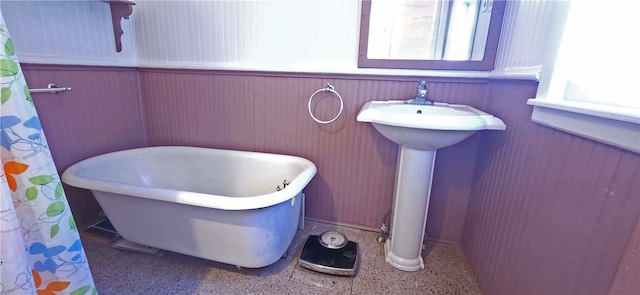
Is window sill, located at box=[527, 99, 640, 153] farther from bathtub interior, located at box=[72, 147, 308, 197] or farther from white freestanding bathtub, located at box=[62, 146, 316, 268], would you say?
bathtub interior, located at box=[72, 147, 308, 197]

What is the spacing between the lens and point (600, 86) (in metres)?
0.69

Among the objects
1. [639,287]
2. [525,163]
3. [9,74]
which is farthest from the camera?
[525,163]

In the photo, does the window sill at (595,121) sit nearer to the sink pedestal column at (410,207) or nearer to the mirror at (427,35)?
the sink pedestal column at (410,207)

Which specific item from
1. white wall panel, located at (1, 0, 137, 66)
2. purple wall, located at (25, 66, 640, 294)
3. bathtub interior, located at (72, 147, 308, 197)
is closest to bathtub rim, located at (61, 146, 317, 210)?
bathtub interior, located at (72, 147, 308, 197)

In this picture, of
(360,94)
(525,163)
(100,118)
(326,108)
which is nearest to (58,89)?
(100,118)

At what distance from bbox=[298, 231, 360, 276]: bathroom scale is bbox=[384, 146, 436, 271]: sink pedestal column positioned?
0.22 meters

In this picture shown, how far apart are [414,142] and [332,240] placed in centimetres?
73

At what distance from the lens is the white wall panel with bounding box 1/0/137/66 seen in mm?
1238

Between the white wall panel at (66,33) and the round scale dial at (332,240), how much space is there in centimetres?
169

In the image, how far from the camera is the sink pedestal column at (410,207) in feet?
3.92

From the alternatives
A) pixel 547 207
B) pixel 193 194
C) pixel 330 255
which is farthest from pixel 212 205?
pixel 547 207

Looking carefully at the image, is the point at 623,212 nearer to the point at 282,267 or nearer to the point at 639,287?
the point at 639,287

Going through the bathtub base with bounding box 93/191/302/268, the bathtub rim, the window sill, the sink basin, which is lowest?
the bathtub base with bounding box 93/191/302/268

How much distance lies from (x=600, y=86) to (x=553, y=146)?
7.5 inches
